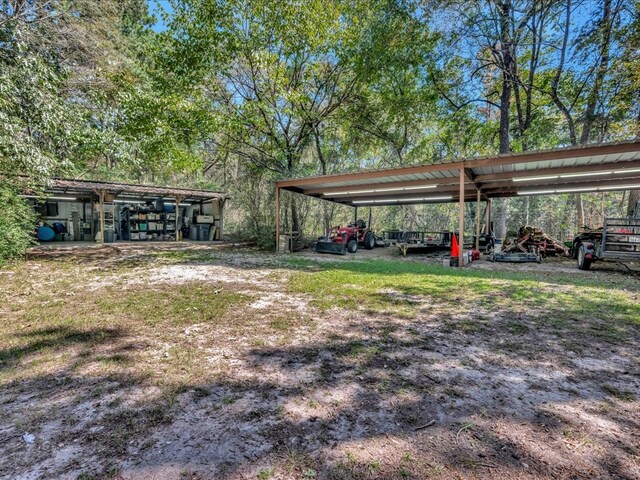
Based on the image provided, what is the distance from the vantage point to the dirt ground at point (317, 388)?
132cm

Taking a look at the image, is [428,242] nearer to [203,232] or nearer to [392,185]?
[392,185]

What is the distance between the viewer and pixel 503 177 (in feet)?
28.6

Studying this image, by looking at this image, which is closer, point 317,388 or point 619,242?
point 317,388

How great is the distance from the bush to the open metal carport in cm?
685

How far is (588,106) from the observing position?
10758 mm

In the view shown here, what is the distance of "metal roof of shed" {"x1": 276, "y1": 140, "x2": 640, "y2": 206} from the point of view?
628cm

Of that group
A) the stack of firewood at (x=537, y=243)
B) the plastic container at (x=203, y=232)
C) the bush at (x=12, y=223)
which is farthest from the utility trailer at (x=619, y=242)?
the plastic container at (x=203, y=232)

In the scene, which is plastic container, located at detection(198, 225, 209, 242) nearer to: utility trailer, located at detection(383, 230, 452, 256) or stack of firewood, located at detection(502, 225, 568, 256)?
utility trailer, located at detection(383, 230, 452, 256)

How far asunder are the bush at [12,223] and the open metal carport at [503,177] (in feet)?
22.5

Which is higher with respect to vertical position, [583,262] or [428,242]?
[428,242]

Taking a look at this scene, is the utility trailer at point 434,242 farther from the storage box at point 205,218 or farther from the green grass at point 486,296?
the storage box at point 205,218

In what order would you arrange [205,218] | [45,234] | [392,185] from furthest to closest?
[205,218] → [45,234] → [392,185]

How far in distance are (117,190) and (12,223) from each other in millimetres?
5162

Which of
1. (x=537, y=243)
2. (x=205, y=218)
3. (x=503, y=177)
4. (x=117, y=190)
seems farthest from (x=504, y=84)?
(x=117, y=190)
